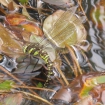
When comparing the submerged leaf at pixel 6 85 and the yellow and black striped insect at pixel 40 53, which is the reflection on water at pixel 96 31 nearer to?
the yellow and black striped insect at pixel 40 53

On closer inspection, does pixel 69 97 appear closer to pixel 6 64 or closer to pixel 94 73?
pixel 94 73

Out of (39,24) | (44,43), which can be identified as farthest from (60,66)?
(39,24)

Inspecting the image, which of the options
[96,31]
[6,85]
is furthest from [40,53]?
[96,31]

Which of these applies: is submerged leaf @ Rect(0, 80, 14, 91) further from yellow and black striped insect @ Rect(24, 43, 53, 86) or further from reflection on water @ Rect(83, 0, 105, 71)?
reflection on water @ Rect(83, 0, 105, 71)

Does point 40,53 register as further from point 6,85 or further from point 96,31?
point 96,31

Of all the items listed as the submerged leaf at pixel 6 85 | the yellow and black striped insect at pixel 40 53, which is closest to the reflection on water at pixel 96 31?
the yellow and black striped insect at pixel 40 53

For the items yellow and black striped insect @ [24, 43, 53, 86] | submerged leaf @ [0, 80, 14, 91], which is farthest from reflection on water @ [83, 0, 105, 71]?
submerged leaf @ [0, 80, 14, 91]

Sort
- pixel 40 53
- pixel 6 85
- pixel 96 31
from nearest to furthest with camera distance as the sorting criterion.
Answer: pixel 6 85 < pixel 40 53 < pixel 96 31

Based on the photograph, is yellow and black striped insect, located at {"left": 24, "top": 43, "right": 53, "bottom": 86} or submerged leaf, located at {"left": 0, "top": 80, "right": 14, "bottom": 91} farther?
yellow and black striped insect, located at {"left": 24, "top": 43, "right": 53, "bottom": 86}
